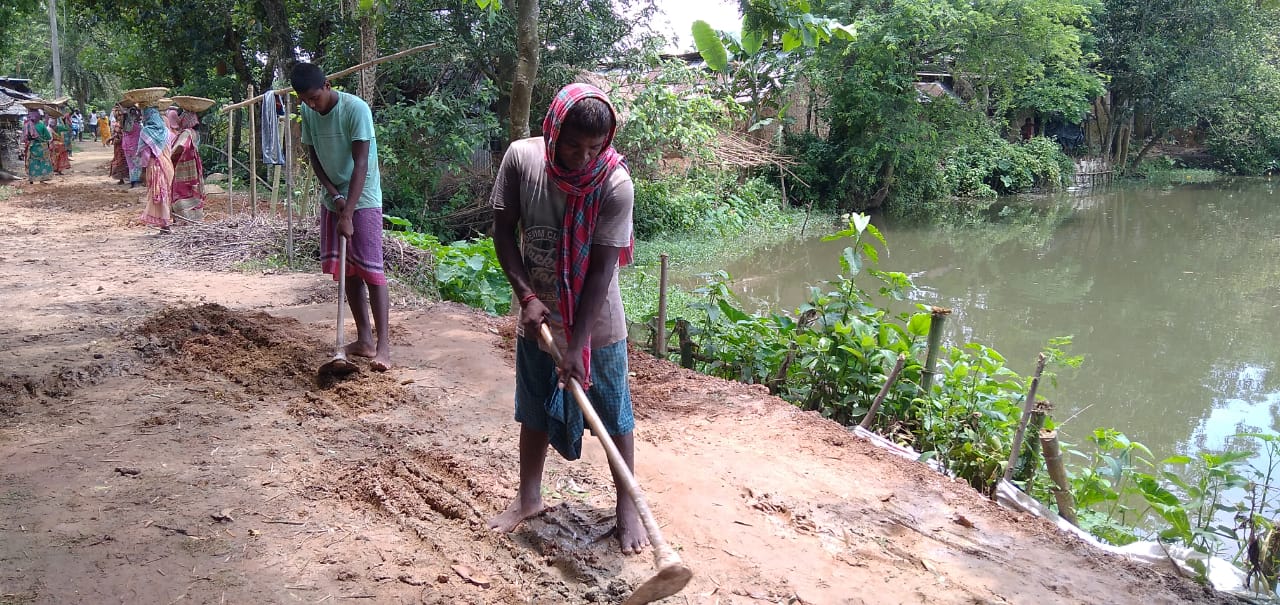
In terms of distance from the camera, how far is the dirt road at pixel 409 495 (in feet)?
7.64

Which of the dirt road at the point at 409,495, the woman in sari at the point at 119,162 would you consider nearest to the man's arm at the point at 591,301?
the dirt road at the point at 409,495

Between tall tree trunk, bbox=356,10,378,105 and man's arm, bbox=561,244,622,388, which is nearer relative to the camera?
man's arm, bbox=561,244,622,388

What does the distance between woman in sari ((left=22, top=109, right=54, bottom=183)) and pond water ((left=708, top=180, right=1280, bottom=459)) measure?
487 inches

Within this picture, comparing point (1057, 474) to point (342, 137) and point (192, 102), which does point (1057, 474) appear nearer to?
point (342, 137)

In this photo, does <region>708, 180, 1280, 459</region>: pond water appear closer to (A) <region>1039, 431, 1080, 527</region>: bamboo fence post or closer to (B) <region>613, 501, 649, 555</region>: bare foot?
(A) <region>1039, 431, 1080, 527</region>: bamboo fence post

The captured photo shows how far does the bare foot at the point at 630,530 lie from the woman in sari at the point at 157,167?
804 cm

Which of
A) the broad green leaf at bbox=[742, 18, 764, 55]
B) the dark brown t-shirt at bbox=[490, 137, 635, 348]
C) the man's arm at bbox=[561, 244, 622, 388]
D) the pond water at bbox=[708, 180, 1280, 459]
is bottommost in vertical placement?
the pond water at bbox=[708, 180, 1280, 459]

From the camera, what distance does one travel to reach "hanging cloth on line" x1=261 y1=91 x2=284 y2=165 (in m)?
7.20

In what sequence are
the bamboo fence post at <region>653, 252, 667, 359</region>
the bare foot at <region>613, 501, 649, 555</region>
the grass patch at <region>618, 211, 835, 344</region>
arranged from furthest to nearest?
1. the grass patch at <region>618, 211, 835, 344</region>
2. the bamboo fence post at <region>653, 252, 667, 359</region>
3. the bare foot at <region>613, 501, 649, 555</region>

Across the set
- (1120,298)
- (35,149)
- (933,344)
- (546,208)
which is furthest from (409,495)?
(35,149)

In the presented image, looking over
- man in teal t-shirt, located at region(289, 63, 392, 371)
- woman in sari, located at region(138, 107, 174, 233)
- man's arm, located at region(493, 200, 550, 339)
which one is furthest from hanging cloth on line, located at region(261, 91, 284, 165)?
man's arm, located at region(493, 200, 550, 339)

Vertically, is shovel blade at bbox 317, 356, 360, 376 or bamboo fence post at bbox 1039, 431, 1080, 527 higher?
shovel blade at bbox 317, 356, 360, 376

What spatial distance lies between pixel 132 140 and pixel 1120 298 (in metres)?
15.2

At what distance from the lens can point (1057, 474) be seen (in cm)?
358
